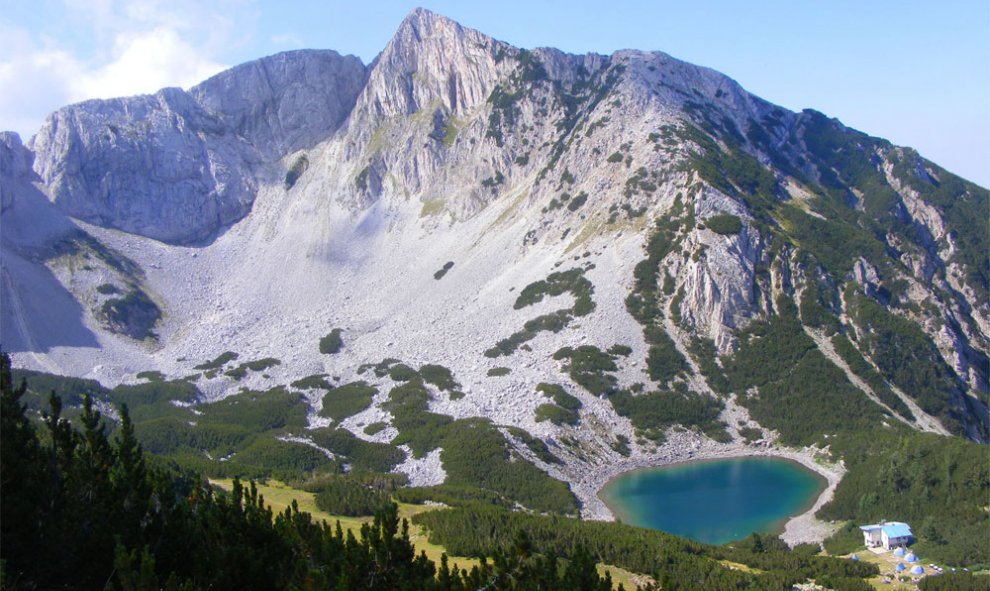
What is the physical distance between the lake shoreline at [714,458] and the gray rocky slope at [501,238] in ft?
4.89

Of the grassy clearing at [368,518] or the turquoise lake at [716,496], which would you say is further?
the turquoise lake at [716,496]

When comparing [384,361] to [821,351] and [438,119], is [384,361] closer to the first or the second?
[821,351]

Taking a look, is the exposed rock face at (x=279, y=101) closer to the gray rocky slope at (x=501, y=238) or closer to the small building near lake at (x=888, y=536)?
the gray rocky slope at (x=501, y=238)

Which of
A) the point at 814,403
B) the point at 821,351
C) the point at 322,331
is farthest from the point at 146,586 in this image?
the point at 322,331

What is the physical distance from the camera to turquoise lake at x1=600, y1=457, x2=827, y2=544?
51.8m

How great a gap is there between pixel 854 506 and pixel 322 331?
74.8 m

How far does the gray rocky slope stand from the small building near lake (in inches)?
940

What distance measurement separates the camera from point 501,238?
11319 cm

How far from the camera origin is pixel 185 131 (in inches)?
5664

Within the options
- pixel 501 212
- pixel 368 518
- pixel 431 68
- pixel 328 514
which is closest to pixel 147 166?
pixel 431 68

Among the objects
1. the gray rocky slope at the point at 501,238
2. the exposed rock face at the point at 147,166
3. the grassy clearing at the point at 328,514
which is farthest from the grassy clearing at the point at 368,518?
the exposed rock face at the point at 147,166

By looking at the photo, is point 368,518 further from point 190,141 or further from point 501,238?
point 190,141

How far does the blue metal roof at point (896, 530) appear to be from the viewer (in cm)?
4169

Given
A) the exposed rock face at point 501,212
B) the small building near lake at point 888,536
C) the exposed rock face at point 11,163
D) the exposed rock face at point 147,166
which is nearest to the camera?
the small building near lake at point 888,536
